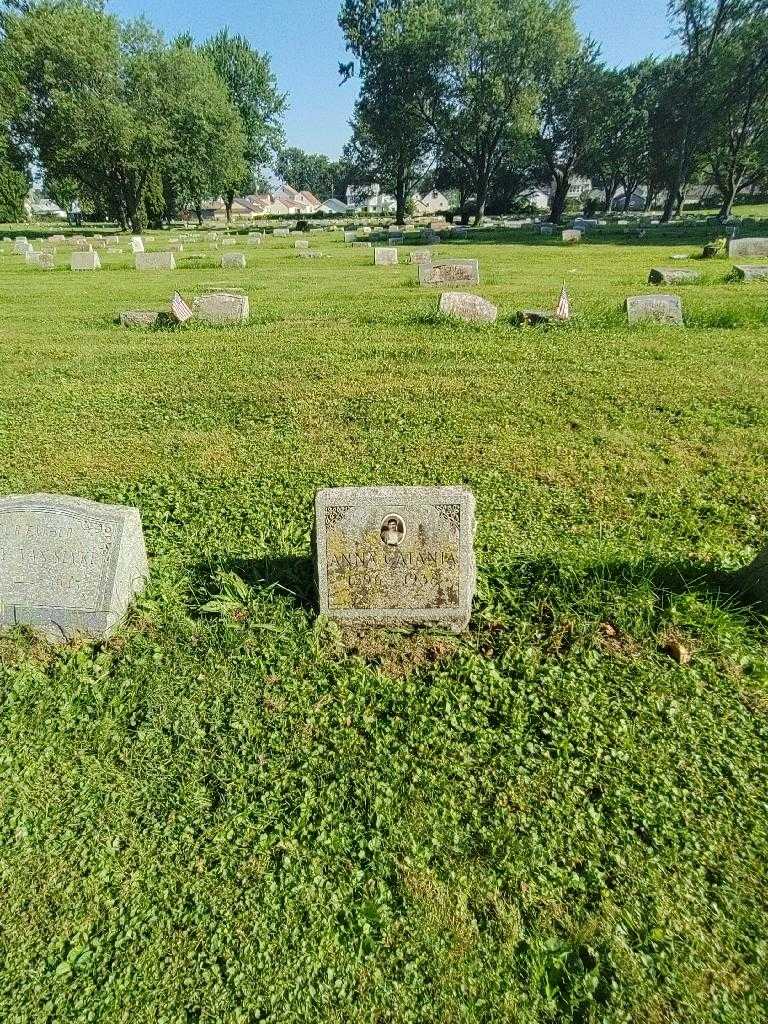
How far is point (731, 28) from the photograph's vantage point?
3288 centimetres

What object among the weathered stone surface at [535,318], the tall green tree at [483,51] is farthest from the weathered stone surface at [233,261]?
the tall green tree at [483,51]

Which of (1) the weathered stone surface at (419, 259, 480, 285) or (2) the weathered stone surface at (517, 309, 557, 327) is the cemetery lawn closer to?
(2) the weathered stone surface at (517, 309, 557, 327)

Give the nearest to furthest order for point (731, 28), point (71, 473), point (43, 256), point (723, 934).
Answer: point (723, 934), point (71, 473), point (43, 256), point (731, 28)

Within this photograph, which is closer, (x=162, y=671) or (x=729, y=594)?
(x=162, y=671)

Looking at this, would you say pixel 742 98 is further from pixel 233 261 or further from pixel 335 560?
pixel 335 560

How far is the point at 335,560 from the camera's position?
3.25 metres

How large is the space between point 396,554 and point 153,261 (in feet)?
72.2

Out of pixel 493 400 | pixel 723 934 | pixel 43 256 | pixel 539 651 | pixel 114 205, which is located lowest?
pixel 723 934

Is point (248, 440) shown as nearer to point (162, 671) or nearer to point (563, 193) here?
point (162, 671)

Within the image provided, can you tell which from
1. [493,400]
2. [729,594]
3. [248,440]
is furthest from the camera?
[493,400]

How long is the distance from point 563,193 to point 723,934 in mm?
53715

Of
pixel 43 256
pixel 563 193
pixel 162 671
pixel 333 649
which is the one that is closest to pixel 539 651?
pixel 333 649

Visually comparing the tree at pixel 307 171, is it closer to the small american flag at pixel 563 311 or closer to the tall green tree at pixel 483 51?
the tall green tree at pixel 483 51

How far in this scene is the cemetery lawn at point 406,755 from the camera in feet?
6.41
